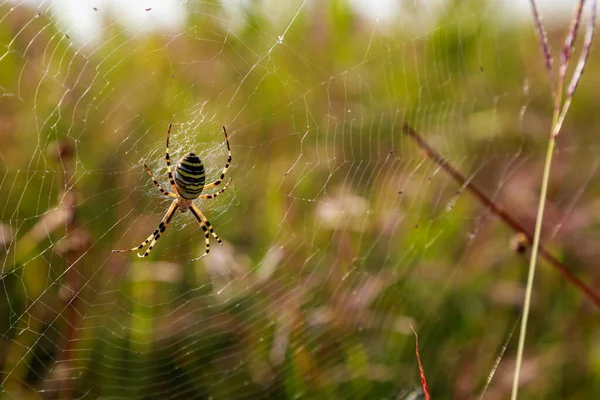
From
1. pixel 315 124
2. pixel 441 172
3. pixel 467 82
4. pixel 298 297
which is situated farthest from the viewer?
pixel 467 82

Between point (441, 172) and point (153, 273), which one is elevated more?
point (441, 172)

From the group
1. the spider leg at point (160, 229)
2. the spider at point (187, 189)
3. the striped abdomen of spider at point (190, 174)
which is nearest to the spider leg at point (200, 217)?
the spider at point (187, 189)

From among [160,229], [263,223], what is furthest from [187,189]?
[263,223]

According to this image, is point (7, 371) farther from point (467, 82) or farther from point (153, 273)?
point (467, 82)

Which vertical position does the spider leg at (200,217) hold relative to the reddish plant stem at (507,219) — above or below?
above

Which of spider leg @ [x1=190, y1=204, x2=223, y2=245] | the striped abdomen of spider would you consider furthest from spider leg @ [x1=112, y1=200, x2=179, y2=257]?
the striped abdomen of spider

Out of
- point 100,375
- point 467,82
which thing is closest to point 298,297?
point 100,375

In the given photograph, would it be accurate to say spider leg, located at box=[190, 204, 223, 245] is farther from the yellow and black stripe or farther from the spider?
the yellow and black stripe

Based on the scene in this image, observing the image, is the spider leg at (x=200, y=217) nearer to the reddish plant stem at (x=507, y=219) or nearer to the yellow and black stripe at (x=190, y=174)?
the yellow and black stripe at (x=190, y=174)
